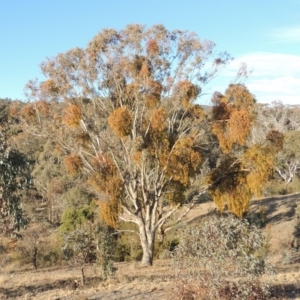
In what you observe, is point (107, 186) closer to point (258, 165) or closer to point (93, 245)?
point (93, 245)

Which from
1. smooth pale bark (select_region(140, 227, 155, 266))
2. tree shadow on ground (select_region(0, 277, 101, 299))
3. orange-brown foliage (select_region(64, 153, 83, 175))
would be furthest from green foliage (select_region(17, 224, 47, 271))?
tree shadow on ground (select_region(0, 277, 101, 299))

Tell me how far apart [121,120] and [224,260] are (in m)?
10.9

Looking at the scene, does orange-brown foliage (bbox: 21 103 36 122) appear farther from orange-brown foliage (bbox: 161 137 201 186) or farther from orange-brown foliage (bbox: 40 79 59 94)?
orange-brown foliage (bbox: 161 137 201 186)

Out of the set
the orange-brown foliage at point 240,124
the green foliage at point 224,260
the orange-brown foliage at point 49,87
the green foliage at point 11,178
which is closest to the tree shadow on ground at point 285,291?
the green foliage at point 224,260

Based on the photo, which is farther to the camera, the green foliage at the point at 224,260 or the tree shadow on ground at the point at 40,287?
the tree shadow on ground at the point at 40,287

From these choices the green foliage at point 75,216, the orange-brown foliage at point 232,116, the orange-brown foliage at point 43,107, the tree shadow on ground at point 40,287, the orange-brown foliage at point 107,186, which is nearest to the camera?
the tree shadow on ground at point 40,287

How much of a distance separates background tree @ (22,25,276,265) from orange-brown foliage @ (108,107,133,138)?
40 millimetres

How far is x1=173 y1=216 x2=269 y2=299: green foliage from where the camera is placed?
30.7ft

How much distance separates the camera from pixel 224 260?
30.6 ft

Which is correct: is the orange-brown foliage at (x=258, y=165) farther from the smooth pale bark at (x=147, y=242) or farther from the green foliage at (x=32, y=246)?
the green foliage at (x=32, y=246)

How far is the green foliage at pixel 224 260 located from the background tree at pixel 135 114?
10467 mm

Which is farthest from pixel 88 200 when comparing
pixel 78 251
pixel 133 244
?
pixel 78 251

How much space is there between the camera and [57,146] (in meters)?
22.6

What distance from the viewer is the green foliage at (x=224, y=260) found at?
30.7 ft
